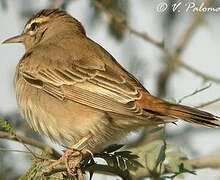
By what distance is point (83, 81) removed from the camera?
492 centimetres

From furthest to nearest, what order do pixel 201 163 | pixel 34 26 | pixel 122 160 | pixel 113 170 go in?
Result: pixel 34 26 → pixel 201 163 → pixel 122 160 → pixel 113 170

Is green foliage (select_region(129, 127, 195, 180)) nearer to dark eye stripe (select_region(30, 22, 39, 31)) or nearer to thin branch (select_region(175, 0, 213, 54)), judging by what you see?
thin branch (select_region(175, 0, 213, 54))

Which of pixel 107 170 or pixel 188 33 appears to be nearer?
pixel 107 170

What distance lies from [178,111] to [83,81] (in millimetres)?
1150

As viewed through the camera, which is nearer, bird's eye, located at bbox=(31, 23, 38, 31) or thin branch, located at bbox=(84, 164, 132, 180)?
thin branch, located at bbox=(84, 164, 132, 180)

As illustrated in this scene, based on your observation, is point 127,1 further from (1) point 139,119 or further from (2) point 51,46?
(1) point 139,119

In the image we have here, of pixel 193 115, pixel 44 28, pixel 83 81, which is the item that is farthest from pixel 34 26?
pixel 193 115

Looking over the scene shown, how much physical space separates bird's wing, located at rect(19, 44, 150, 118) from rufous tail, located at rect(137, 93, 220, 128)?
11cm

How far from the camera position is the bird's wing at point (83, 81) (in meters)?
4.55

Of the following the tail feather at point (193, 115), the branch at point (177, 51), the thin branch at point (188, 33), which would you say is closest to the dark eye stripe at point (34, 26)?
the branch at point (177, 51)

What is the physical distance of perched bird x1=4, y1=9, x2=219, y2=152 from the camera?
444 centimetres

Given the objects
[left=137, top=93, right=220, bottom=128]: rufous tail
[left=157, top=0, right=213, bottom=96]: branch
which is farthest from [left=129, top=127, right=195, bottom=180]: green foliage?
[left=157, top=0, right=213, bottom=96]: branch

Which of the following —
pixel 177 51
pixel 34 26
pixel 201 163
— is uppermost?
pixel 177 51

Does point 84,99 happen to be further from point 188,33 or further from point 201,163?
point 188,33
